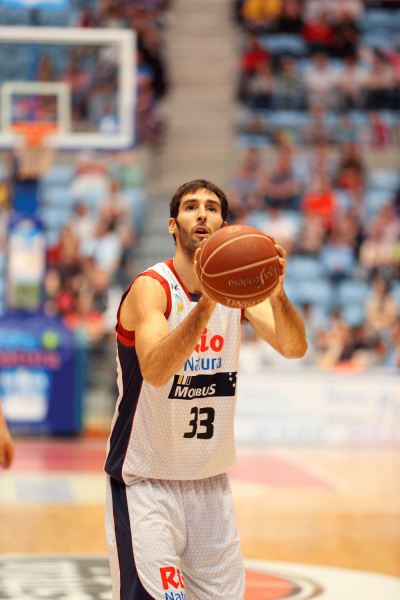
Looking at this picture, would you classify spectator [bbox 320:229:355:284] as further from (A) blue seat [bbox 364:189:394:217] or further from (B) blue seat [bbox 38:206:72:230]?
(B) blue seat [bbox 38:206:72:230]

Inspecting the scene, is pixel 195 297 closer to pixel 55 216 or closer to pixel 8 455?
pixel 8 455

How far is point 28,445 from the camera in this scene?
9.95 metres

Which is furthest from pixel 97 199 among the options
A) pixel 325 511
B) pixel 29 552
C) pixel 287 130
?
pixel 29 552

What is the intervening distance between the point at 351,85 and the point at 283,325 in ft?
42.9

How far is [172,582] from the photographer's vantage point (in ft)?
9.65

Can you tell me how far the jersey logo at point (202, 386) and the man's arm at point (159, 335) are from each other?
0.28 metres

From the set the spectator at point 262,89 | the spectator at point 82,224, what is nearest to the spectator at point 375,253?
the spectator at point 262,89

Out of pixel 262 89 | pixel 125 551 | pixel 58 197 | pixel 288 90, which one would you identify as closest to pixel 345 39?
pixel 288 90

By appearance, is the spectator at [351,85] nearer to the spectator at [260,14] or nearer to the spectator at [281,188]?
the spectator at [260,14]

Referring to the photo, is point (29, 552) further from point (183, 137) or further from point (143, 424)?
point (183, 137)

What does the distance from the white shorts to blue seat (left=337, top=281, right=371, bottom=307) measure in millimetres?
9984

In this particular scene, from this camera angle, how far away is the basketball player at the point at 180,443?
304 cm

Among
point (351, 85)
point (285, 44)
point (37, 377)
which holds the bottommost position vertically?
point (37, 377)

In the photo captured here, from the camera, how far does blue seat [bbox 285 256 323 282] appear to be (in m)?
13.2
